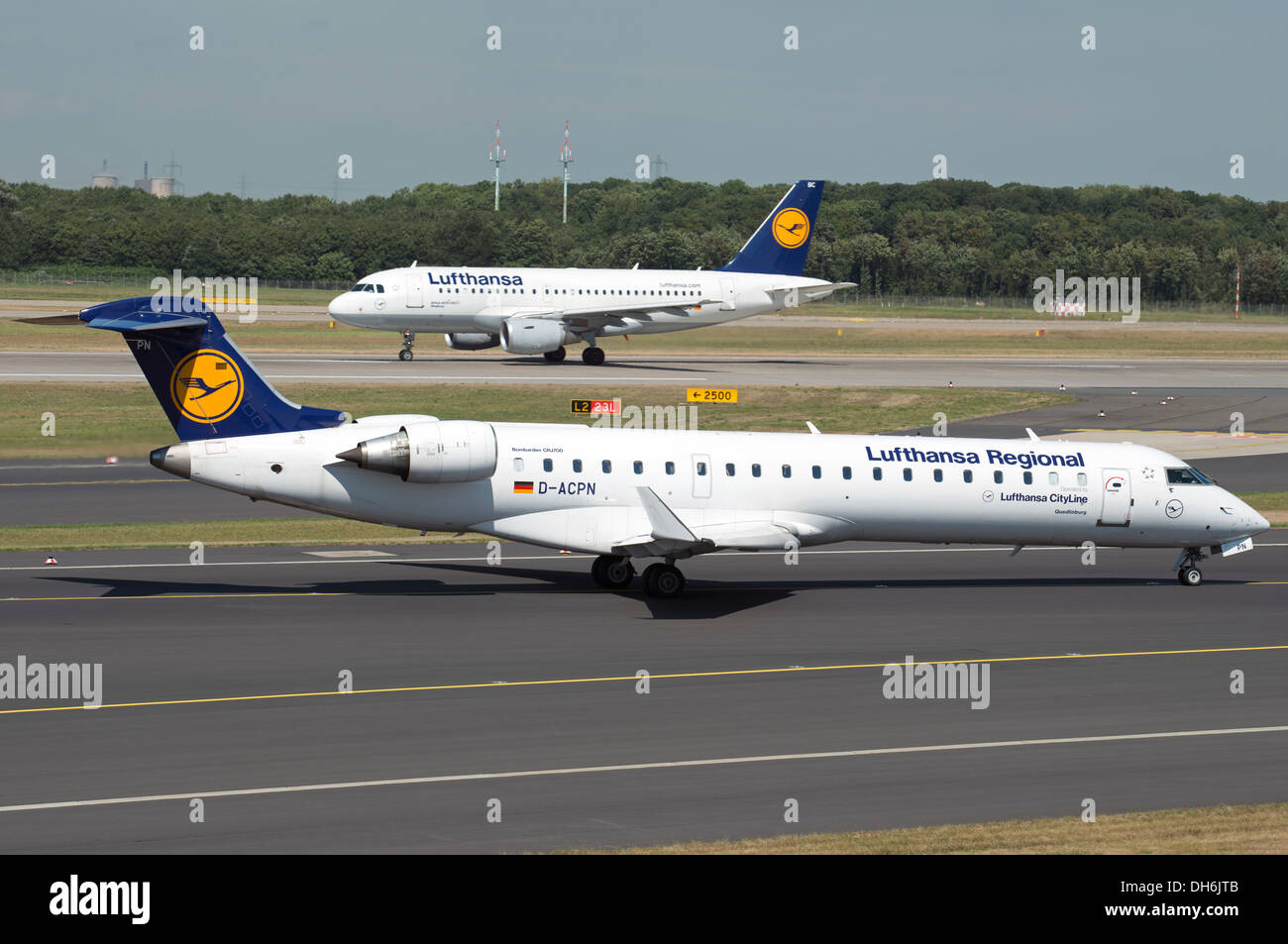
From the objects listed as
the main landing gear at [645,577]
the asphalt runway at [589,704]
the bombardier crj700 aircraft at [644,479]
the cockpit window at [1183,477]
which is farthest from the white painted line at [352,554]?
the cockpit window at [1183,477]

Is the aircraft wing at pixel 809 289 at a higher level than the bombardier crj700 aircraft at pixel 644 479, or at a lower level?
higher

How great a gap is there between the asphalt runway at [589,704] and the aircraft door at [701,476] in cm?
209

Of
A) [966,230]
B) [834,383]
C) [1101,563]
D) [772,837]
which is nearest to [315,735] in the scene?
[772,837]

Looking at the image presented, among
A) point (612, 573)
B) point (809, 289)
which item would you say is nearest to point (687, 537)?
point (612, 573)

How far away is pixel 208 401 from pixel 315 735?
10.3 m

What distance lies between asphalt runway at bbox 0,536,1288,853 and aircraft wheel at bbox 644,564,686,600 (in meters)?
0.42

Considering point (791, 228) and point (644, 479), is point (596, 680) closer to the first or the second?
point (644, 479)

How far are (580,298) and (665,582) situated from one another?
44.5 m

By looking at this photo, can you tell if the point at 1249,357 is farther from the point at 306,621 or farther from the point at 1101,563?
the point at 306,621

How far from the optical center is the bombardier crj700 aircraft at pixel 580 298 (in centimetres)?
6975

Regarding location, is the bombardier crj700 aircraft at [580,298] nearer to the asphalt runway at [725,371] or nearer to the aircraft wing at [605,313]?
the aircraft wing at [605,313]

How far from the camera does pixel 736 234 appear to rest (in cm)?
15512

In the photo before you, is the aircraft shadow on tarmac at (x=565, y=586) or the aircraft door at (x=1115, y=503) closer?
the aircraft shadow on tarmac at (x=565, y=586)

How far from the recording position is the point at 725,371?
71500mm
